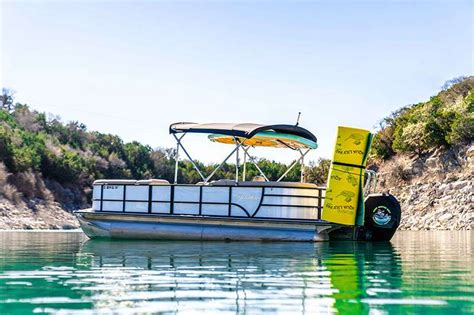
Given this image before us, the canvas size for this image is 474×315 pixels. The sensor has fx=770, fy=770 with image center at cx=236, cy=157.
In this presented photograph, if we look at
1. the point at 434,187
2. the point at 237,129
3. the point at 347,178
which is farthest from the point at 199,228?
the point at 434,187

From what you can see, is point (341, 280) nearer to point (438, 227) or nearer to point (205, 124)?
point (205, 124)

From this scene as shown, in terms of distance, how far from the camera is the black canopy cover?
18.2 metres

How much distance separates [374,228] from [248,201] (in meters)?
3.18

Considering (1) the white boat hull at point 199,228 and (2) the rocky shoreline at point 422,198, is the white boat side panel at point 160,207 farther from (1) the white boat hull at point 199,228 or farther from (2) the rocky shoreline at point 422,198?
(2) the rocky shoreline at point 422,198

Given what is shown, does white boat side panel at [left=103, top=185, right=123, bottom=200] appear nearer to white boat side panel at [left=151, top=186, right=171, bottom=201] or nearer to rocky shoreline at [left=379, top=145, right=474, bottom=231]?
white boat side panel at [left=151, top=186, right=171, bottom=201]

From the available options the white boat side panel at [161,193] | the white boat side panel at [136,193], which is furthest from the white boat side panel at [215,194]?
Result: the white boat side panel at [136,193]

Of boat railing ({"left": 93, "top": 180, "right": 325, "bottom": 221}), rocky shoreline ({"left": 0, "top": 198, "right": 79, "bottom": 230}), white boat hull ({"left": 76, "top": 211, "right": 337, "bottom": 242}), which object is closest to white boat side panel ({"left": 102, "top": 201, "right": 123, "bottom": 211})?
boat railing ({"left": 93, "top": 180, "right": 325, "bottom": 221})

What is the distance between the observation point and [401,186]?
4206 cm

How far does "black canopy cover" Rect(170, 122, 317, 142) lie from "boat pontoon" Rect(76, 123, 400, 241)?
2 centimetres

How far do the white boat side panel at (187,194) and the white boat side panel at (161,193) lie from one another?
21cm

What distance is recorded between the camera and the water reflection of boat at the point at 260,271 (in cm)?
754

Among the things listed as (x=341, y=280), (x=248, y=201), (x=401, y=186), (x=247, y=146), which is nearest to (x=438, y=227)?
(x=401, y=186)

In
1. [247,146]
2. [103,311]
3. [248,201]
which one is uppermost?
[247,146]

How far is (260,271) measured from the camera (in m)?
10.1
